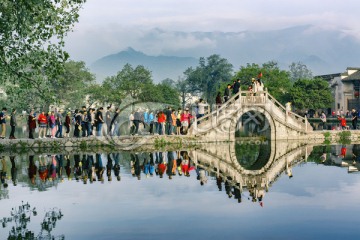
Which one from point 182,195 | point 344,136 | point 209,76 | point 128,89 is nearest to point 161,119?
point 344,136

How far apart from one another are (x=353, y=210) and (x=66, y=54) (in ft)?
46.7

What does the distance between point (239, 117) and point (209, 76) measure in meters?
116

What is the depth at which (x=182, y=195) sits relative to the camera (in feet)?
67.5

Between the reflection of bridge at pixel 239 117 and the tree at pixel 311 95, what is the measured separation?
45171 millimetres

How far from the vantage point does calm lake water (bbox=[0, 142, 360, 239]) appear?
15.4 metres

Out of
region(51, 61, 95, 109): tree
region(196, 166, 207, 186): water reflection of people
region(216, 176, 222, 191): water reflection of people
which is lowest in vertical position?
region(216, 176, 222, 191): water reflection of people

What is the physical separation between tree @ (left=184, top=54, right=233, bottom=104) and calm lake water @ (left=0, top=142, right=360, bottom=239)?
403ft

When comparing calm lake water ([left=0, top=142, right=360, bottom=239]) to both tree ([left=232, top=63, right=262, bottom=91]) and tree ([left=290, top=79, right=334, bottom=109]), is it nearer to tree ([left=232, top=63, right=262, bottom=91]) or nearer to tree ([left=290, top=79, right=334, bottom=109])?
tree ([left=290, top=79, right=334, bottom=109])

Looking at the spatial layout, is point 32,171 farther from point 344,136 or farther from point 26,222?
point 344,136

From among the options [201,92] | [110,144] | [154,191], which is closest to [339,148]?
[110,144]

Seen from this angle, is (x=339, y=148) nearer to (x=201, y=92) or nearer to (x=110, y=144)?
(x=110, y=144)

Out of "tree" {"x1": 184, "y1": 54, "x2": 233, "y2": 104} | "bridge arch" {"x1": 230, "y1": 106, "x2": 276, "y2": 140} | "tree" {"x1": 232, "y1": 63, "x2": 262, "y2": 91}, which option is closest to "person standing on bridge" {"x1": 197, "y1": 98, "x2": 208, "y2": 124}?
"bridge arch" {"x1": 230, "y1": 106, "x2": 276, "y2": 140}

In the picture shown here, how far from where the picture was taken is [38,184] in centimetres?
2264

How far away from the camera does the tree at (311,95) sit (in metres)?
88.8
